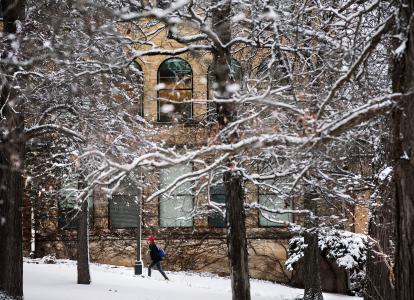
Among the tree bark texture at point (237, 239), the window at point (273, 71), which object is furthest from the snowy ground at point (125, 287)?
the window at point (273, 71)

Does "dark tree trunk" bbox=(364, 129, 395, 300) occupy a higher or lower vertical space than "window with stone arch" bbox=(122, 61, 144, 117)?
lower

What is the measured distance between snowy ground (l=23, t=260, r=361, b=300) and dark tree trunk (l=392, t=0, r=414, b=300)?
1028 centimetres

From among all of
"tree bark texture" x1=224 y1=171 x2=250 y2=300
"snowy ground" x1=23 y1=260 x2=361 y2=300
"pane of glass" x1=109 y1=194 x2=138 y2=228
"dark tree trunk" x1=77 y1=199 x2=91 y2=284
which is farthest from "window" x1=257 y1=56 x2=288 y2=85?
"pane of glass" x1=109 y1=194 x2=138 y2=228

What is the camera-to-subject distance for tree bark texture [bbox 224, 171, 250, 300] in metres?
10.5

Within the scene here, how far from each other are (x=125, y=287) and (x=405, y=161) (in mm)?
12858

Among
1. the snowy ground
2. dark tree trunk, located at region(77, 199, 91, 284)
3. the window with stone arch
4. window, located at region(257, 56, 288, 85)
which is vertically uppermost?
the window with stone arch

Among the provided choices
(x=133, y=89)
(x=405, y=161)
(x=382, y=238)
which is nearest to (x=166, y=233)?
(x=133, y=89)

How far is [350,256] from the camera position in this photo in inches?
770

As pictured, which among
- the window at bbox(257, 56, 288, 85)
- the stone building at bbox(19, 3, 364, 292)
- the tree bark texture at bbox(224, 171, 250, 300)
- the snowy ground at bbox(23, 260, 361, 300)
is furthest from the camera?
the stone building at bbox(19, 3, 364, 292)

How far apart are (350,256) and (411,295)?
542 inches

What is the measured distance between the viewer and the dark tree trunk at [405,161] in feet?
19.9

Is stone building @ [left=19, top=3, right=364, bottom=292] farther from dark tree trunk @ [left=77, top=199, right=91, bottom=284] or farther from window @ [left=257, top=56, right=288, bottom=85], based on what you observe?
window @ [left=257, top=56, right=288, bottom=85]

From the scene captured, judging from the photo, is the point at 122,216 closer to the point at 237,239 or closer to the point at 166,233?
the point at 166,233

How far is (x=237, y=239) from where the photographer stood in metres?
10.6
